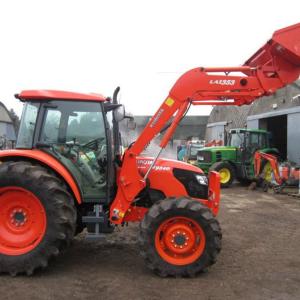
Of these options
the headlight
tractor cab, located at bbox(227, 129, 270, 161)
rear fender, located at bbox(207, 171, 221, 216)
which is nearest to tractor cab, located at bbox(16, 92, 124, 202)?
the headlight

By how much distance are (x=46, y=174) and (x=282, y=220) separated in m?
6.02

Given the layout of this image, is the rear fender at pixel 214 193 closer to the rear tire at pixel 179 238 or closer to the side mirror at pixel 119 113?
the rear tire at pixel 179 238

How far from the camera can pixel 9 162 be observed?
490 cm

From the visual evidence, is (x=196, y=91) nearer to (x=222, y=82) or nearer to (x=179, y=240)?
(x=222, y=82)

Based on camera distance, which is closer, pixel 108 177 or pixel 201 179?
pixel 108 177

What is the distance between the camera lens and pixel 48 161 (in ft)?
16.1

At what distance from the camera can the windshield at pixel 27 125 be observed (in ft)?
16.8

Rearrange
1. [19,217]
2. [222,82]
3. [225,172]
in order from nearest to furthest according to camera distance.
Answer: [19,217]
[222,82]
[225,172]

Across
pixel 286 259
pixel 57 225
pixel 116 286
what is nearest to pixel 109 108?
pixel 57 225

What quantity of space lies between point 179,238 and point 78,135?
6.10 ft

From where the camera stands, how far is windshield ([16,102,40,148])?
5.13m

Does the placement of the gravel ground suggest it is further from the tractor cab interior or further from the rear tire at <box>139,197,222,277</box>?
the tractor cab interior

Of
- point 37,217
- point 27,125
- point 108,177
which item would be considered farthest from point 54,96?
point 37,217

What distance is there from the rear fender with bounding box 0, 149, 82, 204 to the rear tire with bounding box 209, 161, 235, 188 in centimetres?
1163
